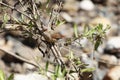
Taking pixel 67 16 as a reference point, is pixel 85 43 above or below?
below

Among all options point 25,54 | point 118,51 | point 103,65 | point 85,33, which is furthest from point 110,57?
point 85,33

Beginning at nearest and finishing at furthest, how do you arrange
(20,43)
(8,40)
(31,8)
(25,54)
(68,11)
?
(31,8), (25,54), (20,43), (8,40), (68,11)

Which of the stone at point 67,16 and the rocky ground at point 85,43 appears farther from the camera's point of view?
the stone at point 67,16

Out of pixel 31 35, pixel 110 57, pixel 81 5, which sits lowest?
pixel 110 57

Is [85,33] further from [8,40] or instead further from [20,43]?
[8,40]

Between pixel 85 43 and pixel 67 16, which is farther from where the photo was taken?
pixel 67 16

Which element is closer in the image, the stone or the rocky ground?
the rocky ground

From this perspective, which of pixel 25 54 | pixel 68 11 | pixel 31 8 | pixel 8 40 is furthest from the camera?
pixel 68 11

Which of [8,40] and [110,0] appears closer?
[8,40]
